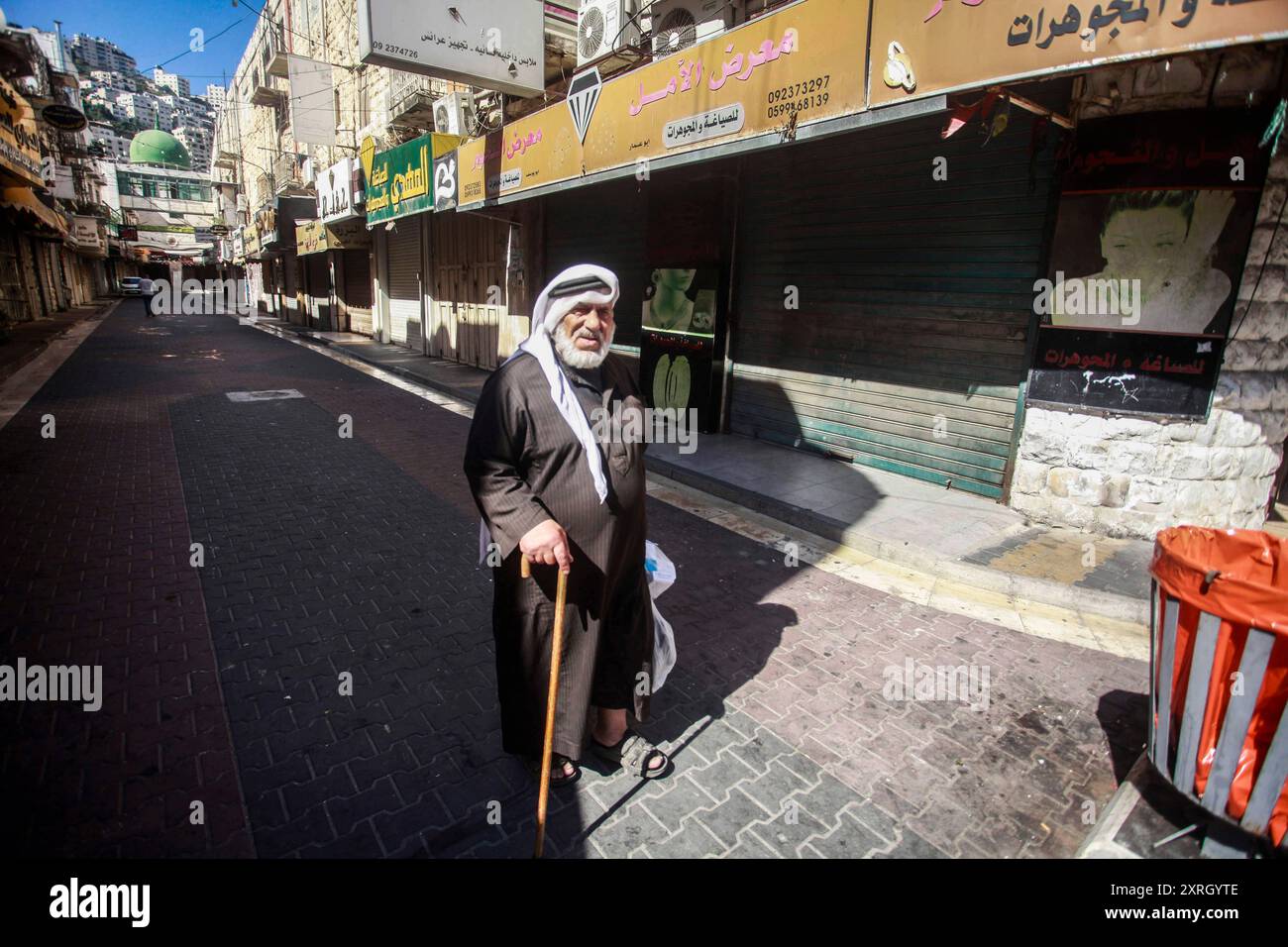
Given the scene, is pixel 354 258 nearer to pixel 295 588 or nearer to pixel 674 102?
pixel 674 102

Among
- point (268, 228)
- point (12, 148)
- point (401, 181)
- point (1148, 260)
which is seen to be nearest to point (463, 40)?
point (401, 181)

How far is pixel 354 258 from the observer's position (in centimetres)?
2397

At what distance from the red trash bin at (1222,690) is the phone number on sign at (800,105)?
448 centimetres

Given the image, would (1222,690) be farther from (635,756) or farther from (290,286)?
(290,286)

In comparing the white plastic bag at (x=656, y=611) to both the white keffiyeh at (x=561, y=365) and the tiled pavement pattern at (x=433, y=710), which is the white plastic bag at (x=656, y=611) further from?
the white keffiyeh at (x=561, y=365)

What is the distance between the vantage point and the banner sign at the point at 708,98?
5.29 m

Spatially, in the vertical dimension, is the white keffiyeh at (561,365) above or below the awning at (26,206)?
below

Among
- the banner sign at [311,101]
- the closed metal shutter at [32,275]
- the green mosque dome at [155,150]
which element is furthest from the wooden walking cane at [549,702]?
the green mosque dome at [155,150]

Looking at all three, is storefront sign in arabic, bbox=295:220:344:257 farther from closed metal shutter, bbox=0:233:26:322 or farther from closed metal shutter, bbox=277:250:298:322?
closed metal shutter, bbox=0:233:26:322

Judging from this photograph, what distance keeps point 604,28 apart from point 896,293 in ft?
19.8

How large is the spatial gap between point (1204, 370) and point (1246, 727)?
4.14 m

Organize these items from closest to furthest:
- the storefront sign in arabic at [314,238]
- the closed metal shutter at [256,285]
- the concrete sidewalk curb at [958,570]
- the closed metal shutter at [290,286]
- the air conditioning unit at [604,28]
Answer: the concrete sidewalk curb at [958,570], the air conditioning unit at [604,28], the storefront sign in arabic at [314,238], the closed metal shutter at [290,286], the closed metal shutter at [256,285]

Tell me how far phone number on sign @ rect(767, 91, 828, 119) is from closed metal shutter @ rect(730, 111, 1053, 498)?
66.6 inches
